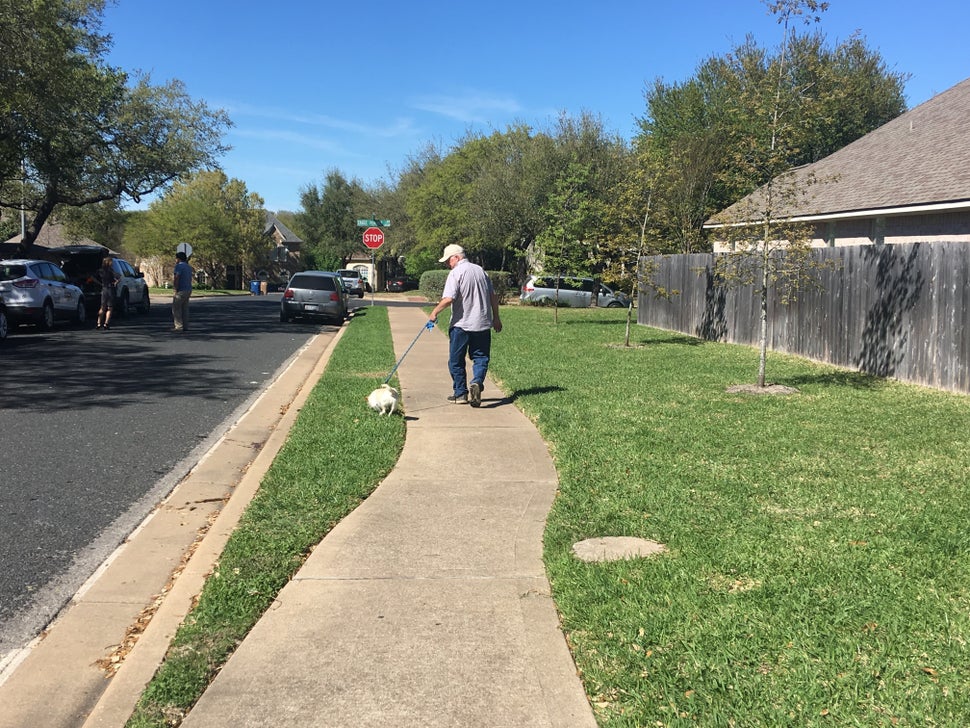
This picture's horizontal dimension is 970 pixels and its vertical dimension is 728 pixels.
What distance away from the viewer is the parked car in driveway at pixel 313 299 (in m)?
24.2

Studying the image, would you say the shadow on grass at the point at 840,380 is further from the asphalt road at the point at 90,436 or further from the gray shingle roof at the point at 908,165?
the asphalt road at the point at 90,436

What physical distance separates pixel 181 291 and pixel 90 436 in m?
12.5

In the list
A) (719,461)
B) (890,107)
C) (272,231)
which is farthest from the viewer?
(272,231)

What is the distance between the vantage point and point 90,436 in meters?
8.19

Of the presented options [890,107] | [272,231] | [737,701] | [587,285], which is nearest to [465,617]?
[737,701]

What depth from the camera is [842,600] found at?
157 inches

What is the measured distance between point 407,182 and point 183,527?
58707mm

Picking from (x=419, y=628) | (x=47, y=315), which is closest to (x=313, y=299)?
(x=47, y=315)

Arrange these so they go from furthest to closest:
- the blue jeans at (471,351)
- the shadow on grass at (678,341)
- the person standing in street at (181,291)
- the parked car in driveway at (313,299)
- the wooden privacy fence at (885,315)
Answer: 1. the parked car in driveway at (313,299)
2. the person standing in street at (181,291)
3. the shadow on grass at (678,341)
4. the wooden privacy fence at (885,315)
5. the blue jeans at (471,351)

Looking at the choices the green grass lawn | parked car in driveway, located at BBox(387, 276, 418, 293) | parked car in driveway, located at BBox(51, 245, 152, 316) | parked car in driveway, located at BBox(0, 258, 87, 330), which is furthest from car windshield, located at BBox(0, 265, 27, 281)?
parked car in driveway, located at BBox(387, 276, 418, 293)

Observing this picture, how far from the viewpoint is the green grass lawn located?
322 centimetres

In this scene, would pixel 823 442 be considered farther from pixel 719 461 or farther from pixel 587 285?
pixel 587 285

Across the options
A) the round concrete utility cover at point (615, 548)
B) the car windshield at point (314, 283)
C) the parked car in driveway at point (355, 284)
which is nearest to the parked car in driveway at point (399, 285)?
the parked car in driveway at point (355, 284)

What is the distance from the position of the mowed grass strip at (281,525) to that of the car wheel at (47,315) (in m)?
11.6
